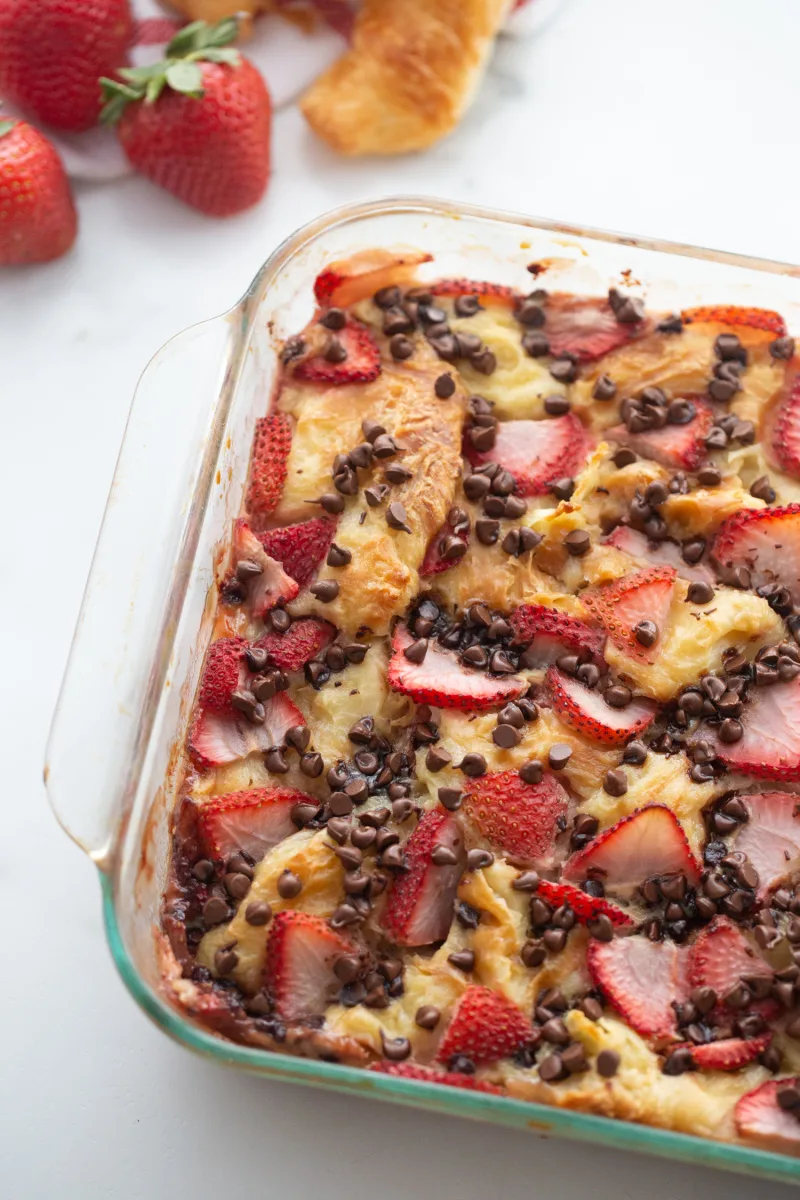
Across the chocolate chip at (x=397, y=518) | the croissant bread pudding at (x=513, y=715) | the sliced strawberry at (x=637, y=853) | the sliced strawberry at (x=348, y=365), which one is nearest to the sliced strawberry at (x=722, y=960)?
the croissant bread pudding at (x=513, y=715)

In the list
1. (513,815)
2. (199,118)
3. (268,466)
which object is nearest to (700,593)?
(513,815)

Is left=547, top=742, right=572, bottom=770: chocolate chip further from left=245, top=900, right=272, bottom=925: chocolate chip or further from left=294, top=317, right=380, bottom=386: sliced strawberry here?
left=294, top=317, right=380, bottom=386: sliced strawberry

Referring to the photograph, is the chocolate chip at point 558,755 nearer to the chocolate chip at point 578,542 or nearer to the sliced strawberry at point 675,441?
the chocolate chip at point 578,542

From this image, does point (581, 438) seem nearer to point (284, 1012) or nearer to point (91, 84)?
point (284, 1012)

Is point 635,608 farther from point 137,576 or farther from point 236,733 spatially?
point 137,576

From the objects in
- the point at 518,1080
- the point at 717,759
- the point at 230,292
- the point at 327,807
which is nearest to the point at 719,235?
the point at 230,292

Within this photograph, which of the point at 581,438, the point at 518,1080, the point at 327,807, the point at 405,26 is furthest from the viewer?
the point at 405,26

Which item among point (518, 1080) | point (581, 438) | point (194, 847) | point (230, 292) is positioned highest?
point (230, 292)
